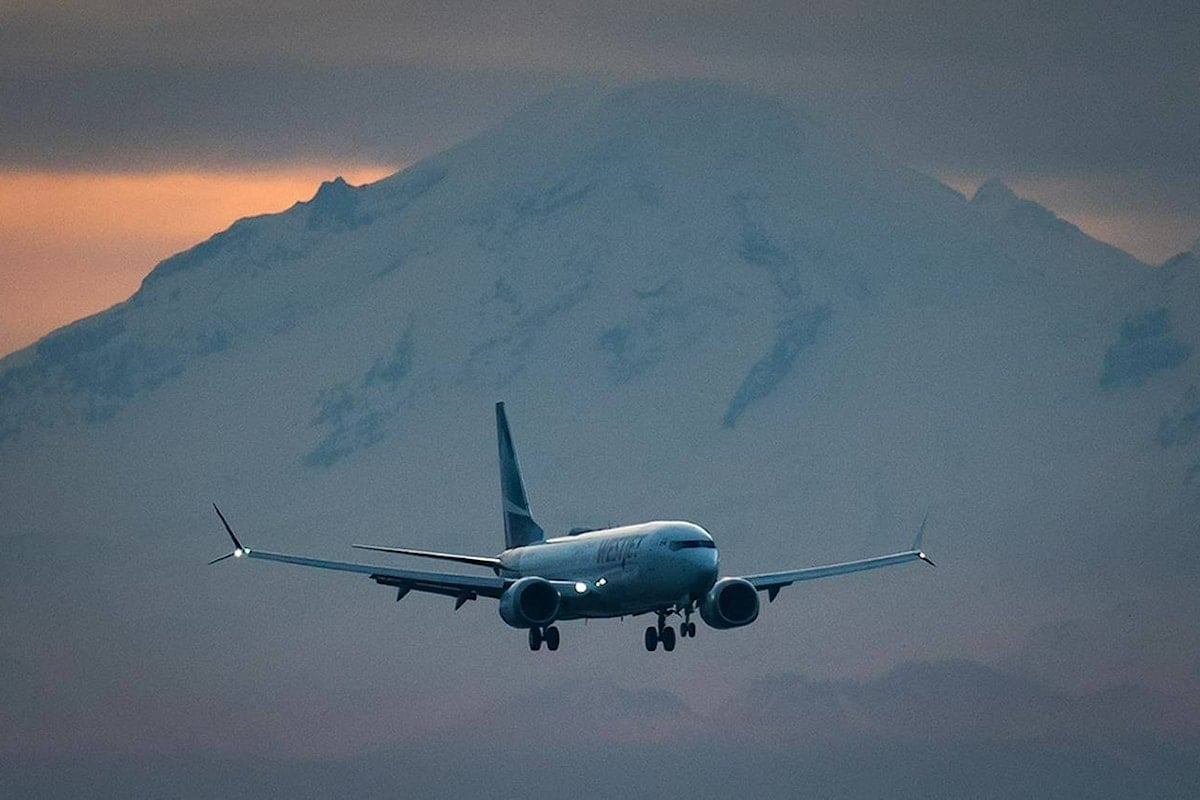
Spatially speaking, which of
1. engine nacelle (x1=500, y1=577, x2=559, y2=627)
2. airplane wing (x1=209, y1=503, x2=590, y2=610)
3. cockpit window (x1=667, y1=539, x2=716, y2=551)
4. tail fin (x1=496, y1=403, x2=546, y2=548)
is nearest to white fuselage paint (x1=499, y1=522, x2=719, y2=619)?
cockpit window (x1=667, y1=539, x2=716, y2=551)

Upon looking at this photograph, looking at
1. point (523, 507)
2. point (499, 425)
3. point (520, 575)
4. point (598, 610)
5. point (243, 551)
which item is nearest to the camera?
point (243, 551)

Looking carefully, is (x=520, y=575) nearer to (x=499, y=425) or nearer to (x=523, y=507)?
(x=523, y=507)

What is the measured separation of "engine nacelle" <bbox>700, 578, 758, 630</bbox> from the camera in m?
154

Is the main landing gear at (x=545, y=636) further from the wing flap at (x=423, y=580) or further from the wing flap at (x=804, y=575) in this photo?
the wing flap at (x=804, y=575)

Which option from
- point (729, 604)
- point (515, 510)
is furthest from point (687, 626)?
point (515, 510)

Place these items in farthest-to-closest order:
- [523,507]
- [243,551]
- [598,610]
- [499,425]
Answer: [499,425] → [523,507] → [598,610] → [243,551]

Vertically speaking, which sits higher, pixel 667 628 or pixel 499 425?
pixel 499 425

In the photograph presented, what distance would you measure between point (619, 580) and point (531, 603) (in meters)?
5.50

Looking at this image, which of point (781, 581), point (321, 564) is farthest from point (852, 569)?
point (321, 564)

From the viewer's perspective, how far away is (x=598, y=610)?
158 meters

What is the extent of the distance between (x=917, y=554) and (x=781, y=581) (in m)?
7.25

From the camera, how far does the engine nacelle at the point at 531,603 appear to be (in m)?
158

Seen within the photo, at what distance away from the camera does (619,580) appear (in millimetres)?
154750

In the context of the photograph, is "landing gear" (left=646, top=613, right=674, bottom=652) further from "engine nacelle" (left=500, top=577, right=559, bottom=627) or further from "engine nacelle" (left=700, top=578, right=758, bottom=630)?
"engine nacelle" (left=500, top=577, right=559, bottom=627)
